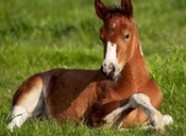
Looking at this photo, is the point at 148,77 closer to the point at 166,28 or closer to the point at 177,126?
the point at 177,126

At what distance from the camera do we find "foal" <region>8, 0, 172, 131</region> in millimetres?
7656

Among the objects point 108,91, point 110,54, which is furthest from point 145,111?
point 110,54

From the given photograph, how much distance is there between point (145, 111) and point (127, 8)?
3.19 ft

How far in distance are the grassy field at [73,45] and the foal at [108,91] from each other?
0.25m

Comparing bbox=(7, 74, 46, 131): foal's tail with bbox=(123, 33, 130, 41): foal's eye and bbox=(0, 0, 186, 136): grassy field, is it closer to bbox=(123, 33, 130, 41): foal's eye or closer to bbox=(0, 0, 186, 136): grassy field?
bbox=(0, 0, 186, 136): grassy field

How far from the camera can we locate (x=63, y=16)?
15.5 meters

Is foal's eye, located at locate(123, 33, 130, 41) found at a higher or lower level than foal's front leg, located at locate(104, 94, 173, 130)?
higher

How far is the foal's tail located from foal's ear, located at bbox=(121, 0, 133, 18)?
134cm

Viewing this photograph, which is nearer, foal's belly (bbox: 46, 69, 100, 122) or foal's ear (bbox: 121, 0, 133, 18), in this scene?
foal's ear (bbox: 121, 0, 133, 18)

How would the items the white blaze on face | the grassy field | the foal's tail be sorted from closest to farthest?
the white blaze on face → the grassy field → the foal's tail

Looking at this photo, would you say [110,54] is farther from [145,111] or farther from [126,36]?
[145,111]

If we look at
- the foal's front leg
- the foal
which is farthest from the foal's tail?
the foal's front leg

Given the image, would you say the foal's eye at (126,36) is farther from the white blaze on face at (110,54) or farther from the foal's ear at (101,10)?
the foal's ear at (101,10)

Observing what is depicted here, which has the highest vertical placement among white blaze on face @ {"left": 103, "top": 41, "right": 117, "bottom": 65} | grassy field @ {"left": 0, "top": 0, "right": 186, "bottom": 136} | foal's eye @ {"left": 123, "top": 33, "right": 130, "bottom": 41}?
foal's eye @ {"left": 123, "top": 33, "right": 130, "bottom": 41}
